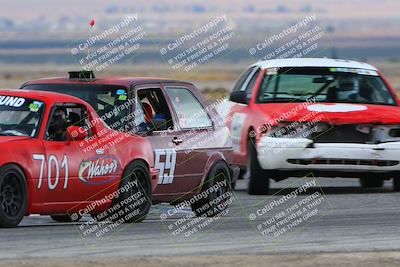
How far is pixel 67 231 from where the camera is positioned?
39.8 feet

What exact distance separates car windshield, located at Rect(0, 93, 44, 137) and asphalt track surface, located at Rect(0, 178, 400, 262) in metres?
0.91

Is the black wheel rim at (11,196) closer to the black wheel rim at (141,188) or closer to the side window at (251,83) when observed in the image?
the black wheel rim at (141,188)

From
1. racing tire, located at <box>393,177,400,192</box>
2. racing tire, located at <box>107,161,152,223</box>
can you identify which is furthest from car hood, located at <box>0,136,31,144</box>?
racing tire, located at <box>393,177,400,192</box>

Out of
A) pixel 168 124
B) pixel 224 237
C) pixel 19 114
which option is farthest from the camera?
pixel 168 124

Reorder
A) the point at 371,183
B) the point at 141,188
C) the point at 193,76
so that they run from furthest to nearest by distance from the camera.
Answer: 1. the point at 193,76
2. the point at 371,183
3. the point at 141,188

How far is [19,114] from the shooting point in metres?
12.6

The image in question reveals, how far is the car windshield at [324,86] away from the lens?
57.7 feet

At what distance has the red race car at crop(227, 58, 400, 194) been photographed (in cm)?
1667

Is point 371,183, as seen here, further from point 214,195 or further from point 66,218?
point 66,218

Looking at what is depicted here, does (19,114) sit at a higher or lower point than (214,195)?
higher

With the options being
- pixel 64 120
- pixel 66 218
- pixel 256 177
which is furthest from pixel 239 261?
pixel 256 177

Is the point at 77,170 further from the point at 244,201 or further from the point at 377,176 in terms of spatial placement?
the point at 377,176

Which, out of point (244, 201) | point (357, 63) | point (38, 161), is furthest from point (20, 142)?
point (357, 63)

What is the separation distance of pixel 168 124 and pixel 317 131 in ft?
10.4
